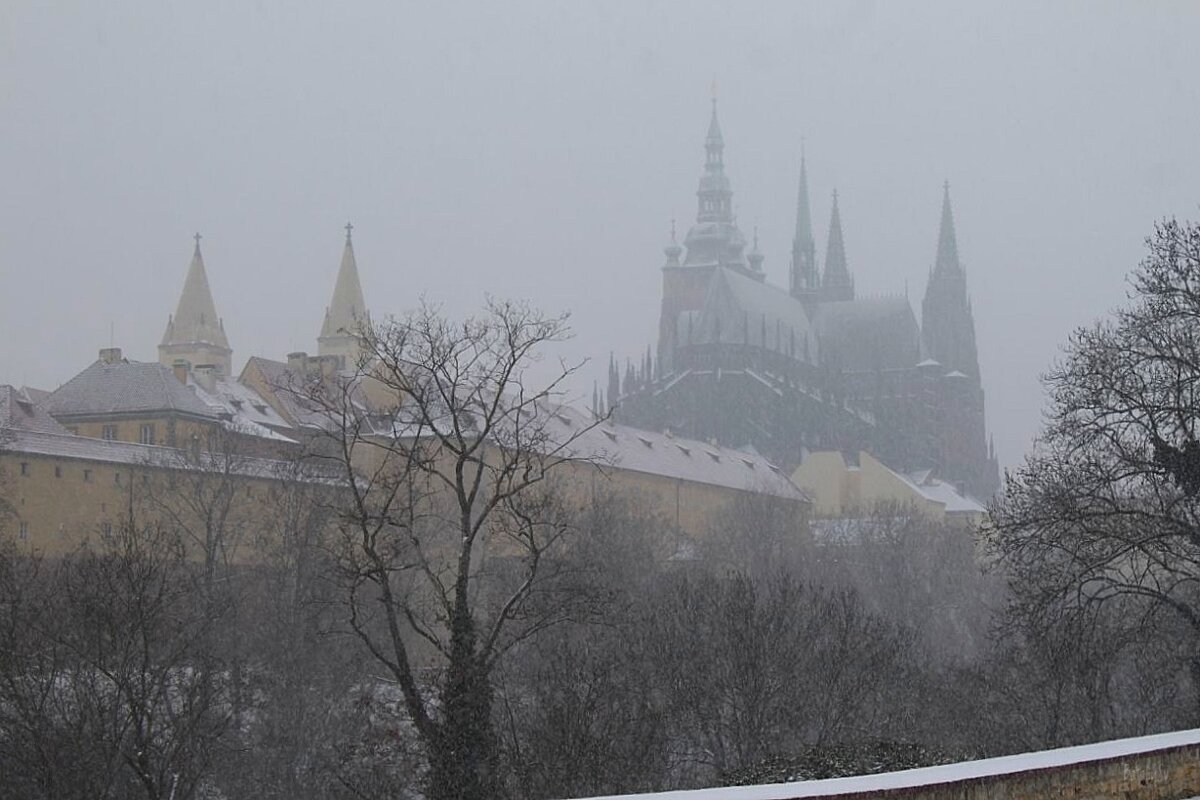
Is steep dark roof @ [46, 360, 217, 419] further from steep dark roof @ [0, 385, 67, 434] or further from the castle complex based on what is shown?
steep dark roof @ [0, 385, 67, 434]

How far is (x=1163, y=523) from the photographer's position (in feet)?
84.2

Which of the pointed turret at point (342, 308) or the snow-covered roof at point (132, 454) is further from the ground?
the pointed turret at point (342, 308)

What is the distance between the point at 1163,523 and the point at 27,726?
1718cm

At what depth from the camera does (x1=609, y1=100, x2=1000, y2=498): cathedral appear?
14350 cm

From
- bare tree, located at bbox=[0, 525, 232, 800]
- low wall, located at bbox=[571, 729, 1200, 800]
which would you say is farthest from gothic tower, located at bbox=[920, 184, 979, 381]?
low wall, located at bbox=[571, 729, 1200, 800]

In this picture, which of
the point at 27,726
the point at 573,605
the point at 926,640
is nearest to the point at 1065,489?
the point at 573,605

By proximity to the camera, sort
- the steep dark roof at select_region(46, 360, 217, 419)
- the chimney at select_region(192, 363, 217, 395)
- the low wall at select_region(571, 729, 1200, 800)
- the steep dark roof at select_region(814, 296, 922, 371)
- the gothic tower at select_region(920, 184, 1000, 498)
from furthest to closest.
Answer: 1. the steep dark roof at select_region(814, 296, 922, 371)
2. the gothic tower at select_region(920, 184, 1000, 498)
3. the chimney at select_region(192, 363, 217, 395)
4. the steep dark roof at select_region(46, 360, 217, 419)
5. the low wall at select_region(571, 729, 1200, 800)

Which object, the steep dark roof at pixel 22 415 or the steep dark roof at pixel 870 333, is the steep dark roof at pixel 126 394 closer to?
the steep dark roof at pixel 22 415

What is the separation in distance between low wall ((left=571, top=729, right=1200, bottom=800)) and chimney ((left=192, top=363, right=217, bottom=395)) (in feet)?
246

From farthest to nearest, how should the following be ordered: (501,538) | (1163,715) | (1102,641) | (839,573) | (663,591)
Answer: (839,573), (501,538), (663,591), (1163,715), (1102,641)

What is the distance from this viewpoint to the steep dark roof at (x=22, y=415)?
68.1 m

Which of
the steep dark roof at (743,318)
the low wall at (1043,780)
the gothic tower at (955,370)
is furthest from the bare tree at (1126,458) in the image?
the gothic tower at (955,370)

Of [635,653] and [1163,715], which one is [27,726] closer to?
[635,653]

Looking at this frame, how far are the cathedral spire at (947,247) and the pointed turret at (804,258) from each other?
13892 millimetres
